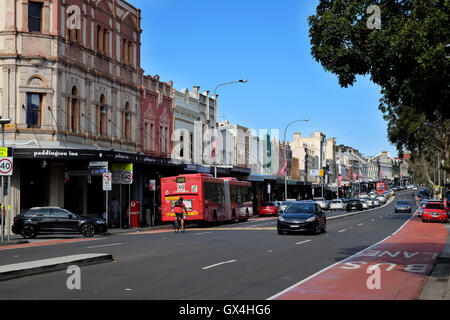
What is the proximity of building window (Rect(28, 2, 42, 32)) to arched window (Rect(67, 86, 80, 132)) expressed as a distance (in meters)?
4.13

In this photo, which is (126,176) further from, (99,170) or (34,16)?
(34,16)

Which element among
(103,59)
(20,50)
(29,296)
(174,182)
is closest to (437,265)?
(29,296)

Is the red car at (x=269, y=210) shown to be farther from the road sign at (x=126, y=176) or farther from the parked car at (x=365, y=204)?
the road sign at (x=126, y=176)

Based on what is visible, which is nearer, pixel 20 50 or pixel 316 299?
pixel 316 299

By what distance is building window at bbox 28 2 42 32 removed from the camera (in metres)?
34.7

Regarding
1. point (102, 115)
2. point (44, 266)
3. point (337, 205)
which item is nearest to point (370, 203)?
point (337, 205)

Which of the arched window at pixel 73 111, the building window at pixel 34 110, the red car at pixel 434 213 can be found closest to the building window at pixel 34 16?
the building window at pixel 34 110

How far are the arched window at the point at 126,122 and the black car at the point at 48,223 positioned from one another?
14661mm

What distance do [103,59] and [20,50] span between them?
24.3 feet

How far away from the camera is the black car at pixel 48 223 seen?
28719 millimetres

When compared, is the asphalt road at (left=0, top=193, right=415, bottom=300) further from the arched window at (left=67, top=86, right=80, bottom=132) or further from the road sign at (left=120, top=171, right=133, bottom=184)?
the arched window at (left=67, top=86, right=80, bottom=132)

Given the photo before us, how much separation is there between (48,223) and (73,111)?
9.97 metres

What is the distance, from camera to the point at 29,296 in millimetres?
10805
